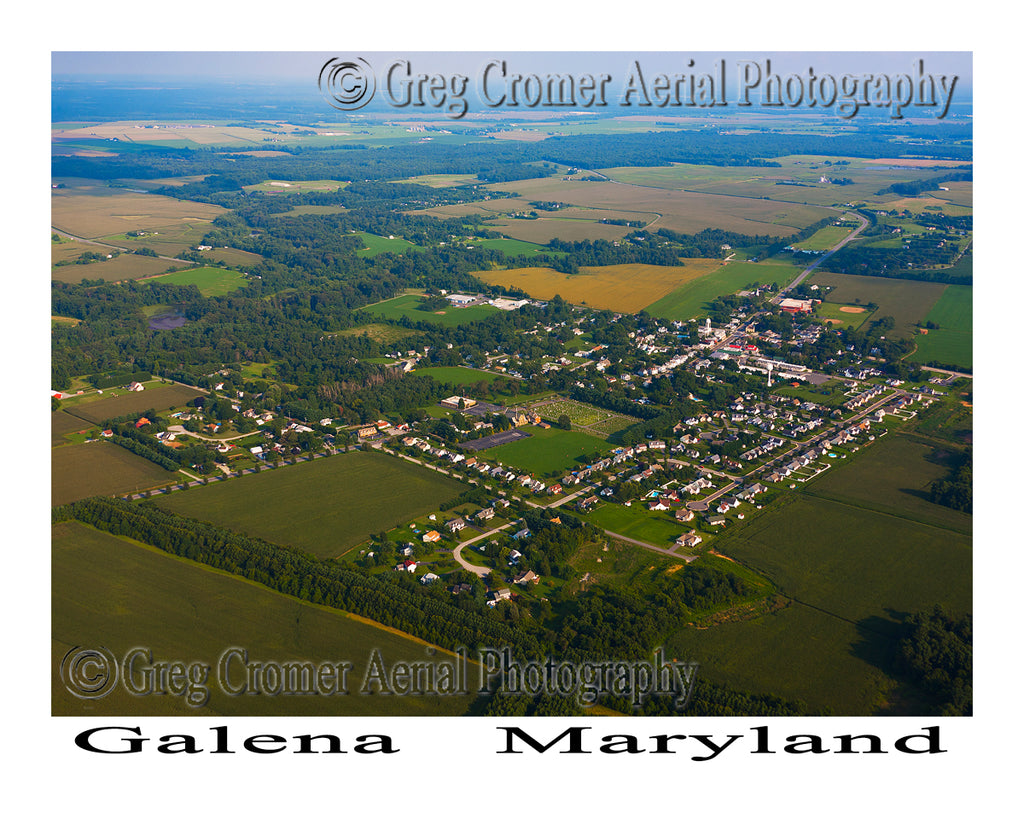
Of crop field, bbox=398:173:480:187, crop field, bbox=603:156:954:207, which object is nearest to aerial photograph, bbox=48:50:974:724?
crop field, bbox=603:156:954:207

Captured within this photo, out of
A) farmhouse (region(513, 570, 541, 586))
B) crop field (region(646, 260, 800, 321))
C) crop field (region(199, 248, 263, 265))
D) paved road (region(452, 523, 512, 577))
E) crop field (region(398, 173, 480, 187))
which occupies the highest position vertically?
crop field (region(398, 173, 480, 187))

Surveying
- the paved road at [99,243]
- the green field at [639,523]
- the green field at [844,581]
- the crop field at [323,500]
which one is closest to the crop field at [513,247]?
the paved road at [99,243]

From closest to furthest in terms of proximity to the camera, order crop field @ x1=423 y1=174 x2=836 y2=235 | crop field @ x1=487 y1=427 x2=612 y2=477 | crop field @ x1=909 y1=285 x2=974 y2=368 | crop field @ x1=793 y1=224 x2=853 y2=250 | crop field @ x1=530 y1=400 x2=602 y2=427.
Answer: crop field @ x1=487 y1=427 x2=612 y2=477 < crop field @ x1=530 y1=400 x2=602 y2=427 < crop field @ x1=909 y1=285 x2=974 y2=368 < crop field @ x1=793 y1=224 x2=853 y2=250 < crop field @ x1=423 y1=174 x2=836 y2=235

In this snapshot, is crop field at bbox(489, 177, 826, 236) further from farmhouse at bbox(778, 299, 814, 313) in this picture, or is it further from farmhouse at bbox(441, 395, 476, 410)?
farmhouse at bbox(441, 395, 476, 410)

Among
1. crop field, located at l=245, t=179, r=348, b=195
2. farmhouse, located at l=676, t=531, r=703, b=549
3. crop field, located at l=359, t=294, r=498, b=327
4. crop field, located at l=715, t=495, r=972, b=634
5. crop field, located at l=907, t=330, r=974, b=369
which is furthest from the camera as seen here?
crop field, located at l=245, t=179, r=348, b=195

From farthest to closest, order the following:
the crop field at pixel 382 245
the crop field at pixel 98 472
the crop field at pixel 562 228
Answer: the crop field at pixel 562 228 < the crop field at pixel 382 245 < the crop field at pixel 98 472

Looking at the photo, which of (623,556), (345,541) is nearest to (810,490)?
(623,556)

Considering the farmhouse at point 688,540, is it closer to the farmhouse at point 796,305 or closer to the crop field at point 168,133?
the farmhouse at point 796,305
